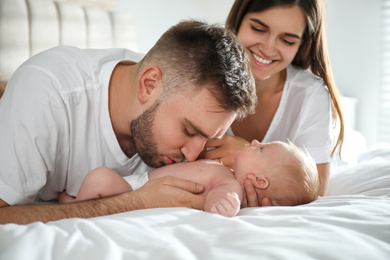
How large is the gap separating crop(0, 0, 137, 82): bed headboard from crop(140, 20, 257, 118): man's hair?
58.6 inches

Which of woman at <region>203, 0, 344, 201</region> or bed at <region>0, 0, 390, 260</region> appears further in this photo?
woman at <region>203, 0, 344, 201</region>

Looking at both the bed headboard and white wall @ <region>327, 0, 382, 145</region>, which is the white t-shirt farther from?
white wall @ <region>327, 0, 382, 145</region>

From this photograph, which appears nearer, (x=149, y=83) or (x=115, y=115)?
(x=149, y=83)

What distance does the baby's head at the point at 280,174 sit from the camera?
4.94 ft

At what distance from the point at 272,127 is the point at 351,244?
1.33 metres

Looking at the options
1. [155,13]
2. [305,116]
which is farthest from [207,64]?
[155,13]

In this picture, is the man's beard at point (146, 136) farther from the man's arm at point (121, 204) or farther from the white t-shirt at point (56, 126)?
Answer: the man's arm at point (121, 204)

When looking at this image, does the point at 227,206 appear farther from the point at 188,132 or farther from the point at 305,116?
the point at 305,116

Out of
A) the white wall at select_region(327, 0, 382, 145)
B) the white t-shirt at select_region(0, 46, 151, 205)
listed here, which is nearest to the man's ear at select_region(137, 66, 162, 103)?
the white t-shirt at select_region(0, 46, 151, 205)

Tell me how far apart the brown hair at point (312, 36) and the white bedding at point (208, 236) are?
1041 millimetres

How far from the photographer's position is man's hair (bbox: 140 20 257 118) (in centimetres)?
148

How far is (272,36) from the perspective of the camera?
2.00 meters

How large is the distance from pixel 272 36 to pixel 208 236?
4.29 feet

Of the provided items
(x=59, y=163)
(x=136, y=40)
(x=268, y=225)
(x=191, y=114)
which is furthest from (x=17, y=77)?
(x=136, y=40)
